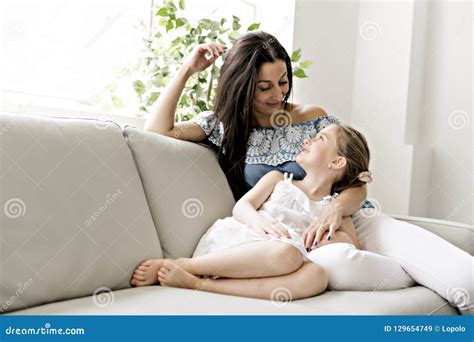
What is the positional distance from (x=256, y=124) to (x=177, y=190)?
57cm

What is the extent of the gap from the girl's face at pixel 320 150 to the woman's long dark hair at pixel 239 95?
0.25 m

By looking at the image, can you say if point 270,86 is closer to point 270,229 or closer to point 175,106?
point 175,106

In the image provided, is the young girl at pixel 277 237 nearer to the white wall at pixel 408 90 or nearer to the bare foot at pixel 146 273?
the bare foot at pixel 146 273

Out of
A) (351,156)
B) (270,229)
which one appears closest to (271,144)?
(351,156)

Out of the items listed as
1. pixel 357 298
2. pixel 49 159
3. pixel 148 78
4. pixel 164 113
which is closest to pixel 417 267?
pixel 357 298

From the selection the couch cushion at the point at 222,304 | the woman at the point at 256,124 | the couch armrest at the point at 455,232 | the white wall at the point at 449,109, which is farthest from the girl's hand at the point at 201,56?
the white wall at the point at 449,109

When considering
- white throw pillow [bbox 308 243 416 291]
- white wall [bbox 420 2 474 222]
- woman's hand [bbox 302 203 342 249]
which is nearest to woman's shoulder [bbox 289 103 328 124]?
woman's hand [bbox 302 203 342 249]

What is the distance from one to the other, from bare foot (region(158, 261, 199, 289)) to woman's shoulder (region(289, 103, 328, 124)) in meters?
0.92

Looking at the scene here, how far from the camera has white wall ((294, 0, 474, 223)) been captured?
3156 mm

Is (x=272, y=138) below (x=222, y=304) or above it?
above

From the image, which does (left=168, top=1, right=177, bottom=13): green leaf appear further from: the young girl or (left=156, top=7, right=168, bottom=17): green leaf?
the young girl

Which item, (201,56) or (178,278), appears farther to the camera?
(201,56)

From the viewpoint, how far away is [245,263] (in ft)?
4.99

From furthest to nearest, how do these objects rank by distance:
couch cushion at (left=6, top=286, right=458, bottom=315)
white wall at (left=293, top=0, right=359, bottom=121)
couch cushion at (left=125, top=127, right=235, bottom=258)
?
white wall at (left=293, top=0, right=359, bottom=121)
couch cushion at (left=125, top=127, right=235, bottom=258)
couch cushion at (left=6, top=286, right=458, bottom=315)
